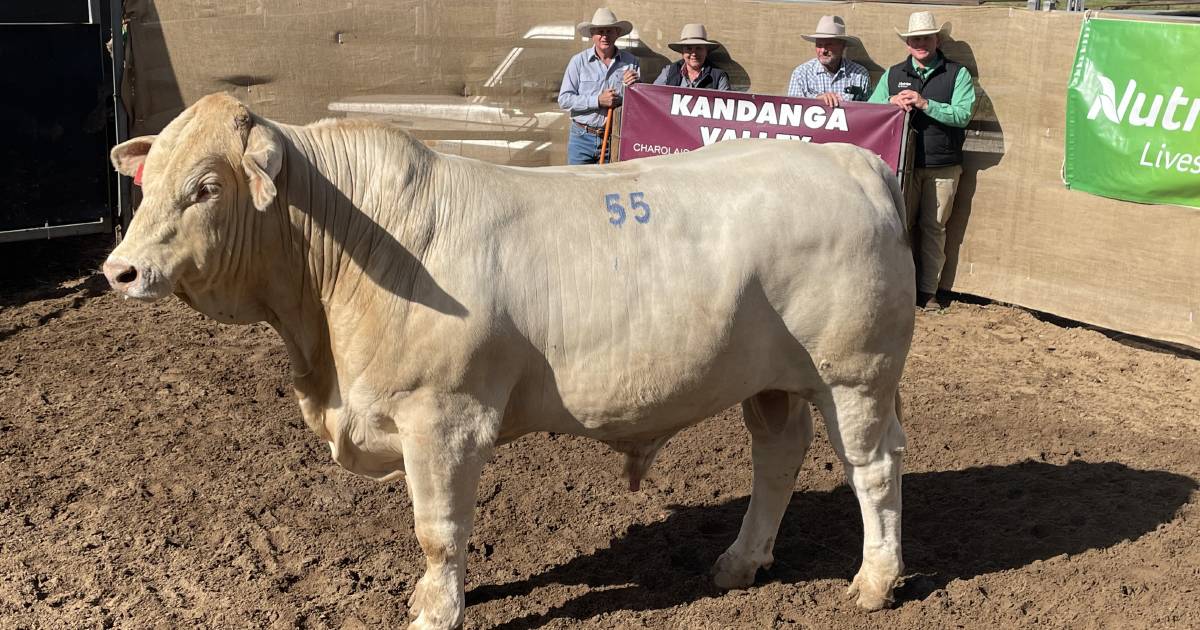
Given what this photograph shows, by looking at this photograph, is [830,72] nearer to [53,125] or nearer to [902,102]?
[902,102]

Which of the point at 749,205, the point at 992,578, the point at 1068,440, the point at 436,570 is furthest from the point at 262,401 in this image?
the point at 1068,440

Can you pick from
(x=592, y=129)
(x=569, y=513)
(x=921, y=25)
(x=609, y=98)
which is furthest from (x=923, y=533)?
(x=592, y=129)

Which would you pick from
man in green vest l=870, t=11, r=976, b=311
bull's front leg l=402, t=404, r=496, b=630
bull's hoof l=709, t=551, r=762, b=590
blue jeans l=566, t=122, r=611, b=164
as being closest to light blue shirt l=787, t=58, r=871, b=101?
man in green vest l=870, t=11, r=976, b=311

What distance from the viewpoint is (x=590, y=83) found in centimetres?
969

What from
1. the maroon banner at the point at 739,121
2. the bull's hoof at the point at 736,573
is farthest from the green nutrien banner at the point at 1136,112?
the bull's hoof at the point at 736,573

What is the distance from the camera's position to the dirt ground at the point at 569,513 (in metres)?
4.87

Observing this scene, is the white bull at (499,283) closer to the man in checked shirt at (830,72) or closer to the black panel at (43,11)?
the man in checked shirt at (830,72)

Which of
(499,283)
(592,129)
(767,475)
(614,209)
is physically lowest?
(767,475)

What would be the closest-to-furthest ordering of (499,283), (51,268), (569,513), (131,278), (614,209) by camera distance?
(131,278)
(499,283)
(614,209)
(569,513)
(51,268)

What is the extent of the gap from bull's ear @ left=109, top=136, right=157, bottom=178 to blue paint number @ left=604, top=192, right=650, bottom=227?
166cm

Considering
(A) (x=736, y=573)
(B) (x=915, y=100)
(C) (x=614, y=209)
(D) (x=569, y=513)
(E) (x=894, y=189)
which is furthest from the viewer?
(B) (x=915, y=100)

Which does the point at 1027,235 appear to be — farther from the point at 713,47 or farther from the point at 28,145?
Answer: the point at 28,145

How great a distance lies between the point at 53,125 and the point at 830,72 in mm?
6109

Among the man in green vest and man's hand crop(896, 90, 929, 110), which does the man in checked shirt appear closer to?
the man in green vest
